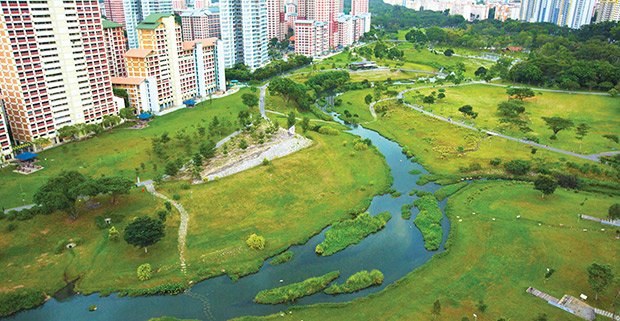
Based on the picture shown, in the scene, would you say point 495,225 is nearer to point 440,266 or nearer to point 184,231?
point 440,266

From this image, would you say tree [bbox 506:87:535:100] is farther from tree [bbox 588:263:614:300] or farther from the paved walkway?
the paved walkway

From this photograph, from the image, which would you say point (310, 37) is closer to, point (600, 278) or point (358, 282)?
point (358, 282)

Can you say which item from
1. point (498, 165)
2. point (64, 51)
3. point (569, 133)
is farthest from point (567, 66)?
point (64, 51)

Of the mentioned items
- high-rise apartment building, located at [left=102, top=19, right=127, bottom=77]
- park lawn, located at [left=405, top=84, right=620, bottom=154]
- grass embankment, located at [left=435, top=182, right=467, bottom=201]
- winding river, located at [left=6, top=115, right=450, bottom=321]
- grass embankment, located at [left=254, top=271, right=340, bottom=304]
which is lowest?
winding river, located at [left=6, top=115, right=450, bottom=321]

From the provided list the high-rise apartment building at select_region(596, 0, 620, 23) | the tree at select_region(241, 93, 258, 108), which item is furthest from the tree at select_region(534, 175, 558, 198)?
the high-rise apartment building at select_region(596, 0, 620, 23)

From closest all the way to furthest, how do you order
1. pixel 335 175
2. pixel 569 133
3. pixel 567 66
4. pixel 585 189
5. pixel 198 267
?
pixel 198 267 < pixel 585 189 < pixel 335 175 < pixel 569 133 < pixel 567 66

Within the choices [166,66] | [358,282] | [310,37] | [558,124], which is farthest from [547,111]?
[310,37]

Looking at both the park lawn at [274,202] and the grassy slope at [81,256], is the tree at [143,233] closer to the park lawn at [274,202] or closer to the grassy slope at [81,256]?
the grassy slope at [81,256]
